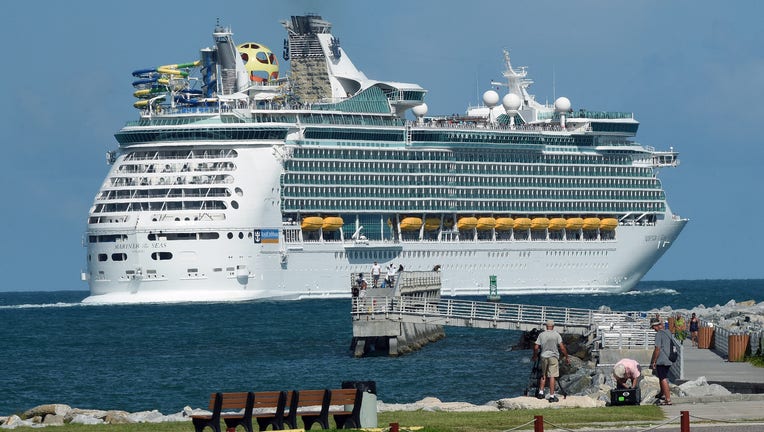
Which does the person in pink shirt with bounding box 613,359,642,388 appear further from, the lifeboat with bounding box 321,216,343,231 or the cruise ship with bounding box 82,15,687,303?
the lifeboat with bounding box 321,216,343,231

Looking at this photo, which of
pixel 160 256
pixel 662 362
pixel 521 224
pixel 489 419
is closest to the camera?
pixel 489 419

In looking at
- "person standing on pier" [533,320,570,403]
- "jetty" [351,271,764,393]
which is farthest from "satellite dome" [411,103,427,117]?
"person standing on pier" [533,320,570,403]

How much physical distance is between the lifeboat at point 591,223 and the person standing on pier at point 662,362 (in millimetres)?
77465

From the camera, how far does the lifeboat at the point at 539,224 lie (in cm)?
10200

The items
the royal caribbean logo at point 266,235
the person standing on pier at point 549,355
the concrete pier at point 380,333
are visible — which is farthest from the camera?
the royal caribbean logo at point 266,235

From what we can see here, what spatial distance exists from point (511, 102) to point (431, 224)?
10.7 m

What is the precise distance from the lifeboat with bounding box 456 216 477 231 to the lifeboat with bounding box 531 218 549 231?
4.35 m

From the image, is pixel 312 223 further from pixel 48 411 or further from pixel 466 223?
pixel 48 411

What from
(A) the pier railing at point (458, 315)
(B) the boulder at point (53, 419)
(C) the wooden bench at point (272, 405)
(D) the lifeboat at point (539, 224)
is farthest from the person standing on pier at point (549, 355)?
(D) the lifeboat at point (539, 224)

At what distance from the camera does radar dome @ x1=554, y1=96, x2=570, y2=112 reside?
348ft

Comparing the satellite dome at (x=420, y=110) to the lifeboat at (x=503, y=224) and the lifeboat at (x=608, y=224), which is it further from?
the lifeboat at (x=608, y=224)

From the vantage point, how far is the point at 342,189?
3725 inches

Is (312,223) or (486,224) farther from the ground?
(486,224)

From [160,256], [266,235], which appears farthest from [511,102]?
[160,256]
